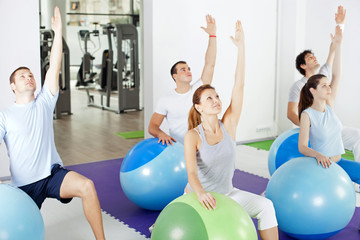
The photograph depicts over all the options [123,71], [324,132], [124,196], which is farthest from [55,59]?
[123,71]

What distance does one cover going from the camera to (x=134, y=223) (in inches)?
140

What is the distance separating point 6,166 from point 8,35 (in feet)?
4.01

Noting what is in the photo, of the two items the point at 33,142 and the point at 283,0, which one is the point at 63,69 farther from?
the point at 33,142

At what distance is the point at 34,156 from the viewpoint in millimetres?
2922

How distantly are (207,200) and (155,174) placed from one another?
1.19 metres

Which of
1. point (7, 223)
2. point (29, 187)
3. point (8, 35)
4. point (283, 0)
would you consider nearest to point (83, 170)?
point (8, 35)

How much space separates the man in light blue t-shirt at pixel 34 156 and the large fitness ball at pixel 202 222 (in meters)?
0.62

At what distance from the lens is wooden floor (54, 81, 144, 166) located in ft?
18.9

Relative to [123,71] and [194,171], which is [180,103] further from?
[123,71]

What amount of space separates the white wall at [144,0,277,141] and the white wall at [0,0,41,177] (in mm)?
1306

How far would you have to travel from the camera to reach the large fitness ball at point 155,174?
355cm

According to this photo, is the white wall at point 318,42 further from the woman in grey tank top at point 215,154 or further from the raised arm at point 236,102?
the woman in grey tank top at point 215,154

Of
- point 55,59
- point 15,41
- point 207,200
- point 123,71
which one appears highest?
point 15,41

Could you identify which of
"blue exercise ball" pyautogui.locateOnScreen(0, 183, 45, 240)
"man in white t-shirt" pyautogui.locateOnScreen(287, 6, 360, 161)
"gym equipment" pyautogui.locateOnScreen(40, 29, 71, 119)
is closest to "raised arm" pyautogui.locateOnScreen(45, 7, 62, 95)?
"blue exercise ball" pyautogui.locateOnScreen(0, 183, 45, 240)
